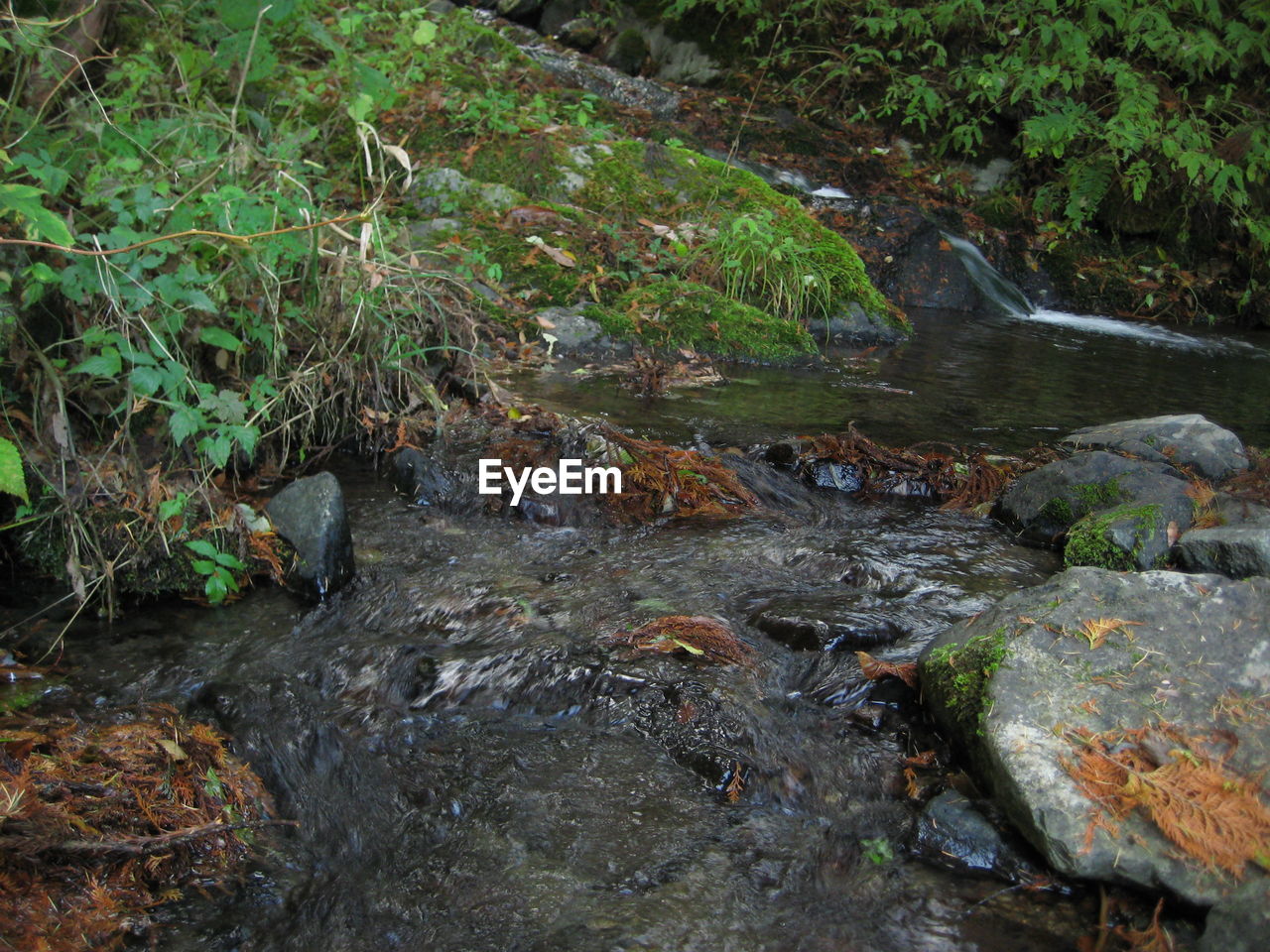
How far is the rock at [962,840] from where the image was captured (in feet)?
8.01

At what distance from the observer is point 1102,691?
8.73 ft

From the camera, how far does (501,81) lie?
9438mm

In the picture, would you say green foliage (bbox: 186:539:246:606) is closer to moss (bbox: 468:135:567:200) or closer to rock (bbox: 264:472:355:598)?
rock (bbox: 264:472:355:598)

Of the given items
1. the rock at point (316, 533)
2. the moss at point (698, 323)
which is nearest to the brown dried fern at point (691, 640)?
the rock at point (316, 533)

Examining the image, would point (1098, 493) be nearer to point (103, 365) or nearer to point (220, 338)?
point (220, 338)

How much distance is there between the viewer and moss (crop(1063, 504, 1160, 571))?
397 cm

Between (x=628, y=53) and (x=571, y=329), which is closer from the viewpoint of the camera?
(x=571, y=329)

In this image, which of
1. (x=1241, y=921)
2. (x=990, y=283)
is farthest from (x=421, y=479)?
(x=990, y=283)

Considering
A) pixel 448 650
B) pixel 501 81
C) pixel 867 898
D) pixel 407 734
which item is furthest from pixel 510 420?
pixel 501 81

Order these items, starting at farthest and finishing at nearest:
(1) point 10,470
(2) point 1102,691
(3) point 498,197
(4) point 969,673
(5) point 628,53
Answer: (5) point 628,53
(3) point 498,197
(4) point 969,673
(2) point 1102,691
(1) point 10,470

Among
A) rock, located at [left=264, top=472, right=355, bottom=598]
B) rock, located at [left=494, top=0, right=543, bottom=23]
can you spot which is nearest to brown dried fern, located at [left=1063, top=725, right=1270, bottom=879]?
rock, located at [left=264, top=472, right=355, bottom=598]

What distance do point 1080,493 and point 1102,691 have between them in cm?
203

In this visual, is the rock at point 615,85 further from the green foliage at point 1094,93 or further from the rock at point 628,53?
the green foliage at point 1094,93

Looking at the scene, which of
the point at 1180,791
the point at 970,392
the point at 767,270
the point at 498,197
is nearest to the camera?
the point at 1180,791
